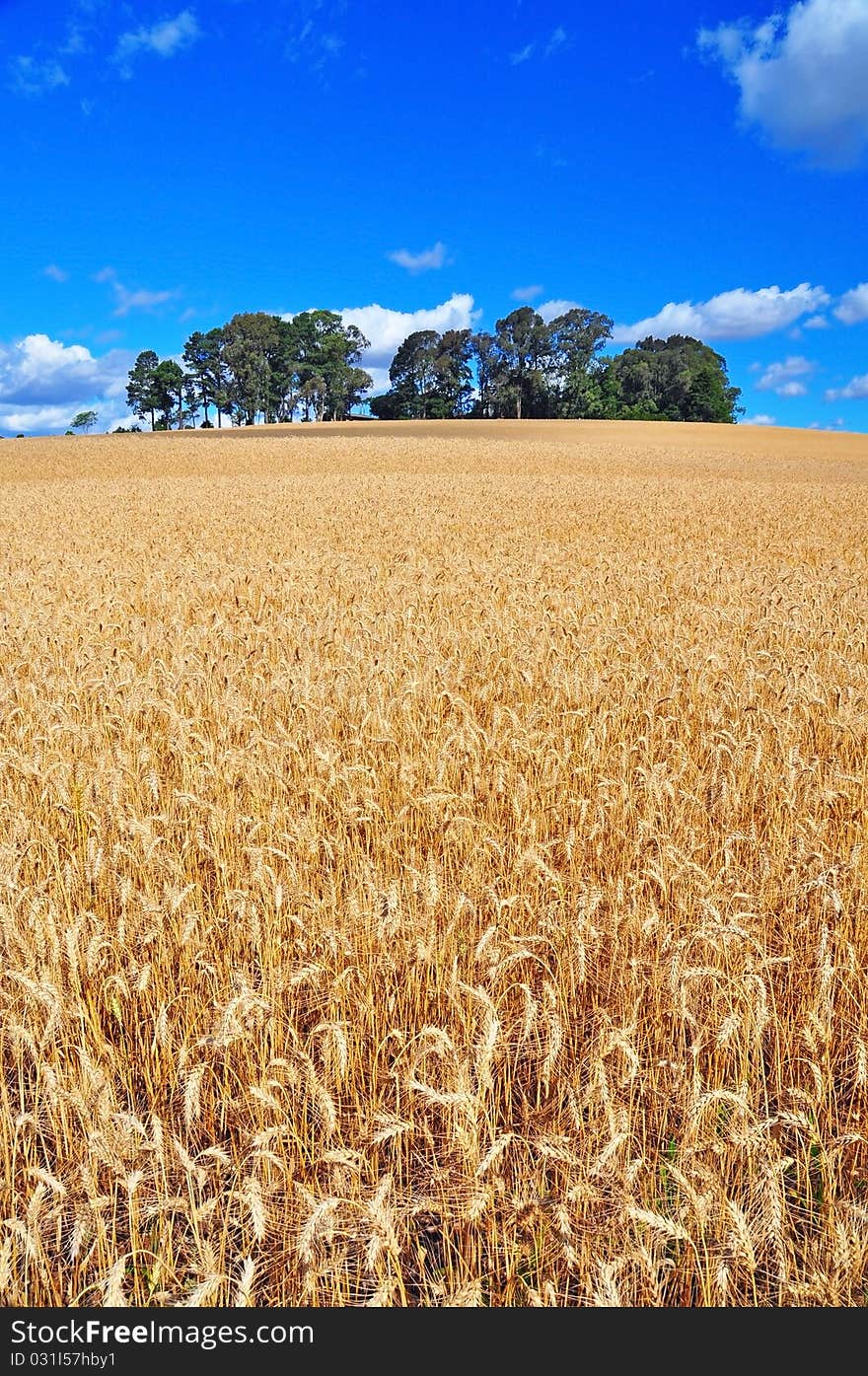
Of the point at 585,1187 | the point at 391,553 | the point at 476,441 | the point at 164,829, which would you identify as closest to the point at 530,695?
the point at 164,829

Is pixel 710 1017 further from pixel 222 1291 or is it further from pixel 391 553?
pixel 391 553

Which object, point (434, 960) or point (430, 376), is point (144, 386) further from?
point (434, 960)

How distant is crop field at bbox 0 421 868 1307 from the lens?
1705 millimetres

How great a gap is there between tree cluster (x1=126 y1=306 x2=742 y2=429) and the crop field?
94.8 meters

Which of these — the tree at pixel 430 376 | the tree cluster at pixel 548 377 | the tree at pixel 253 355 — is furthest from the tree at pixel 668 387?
the tree at pixel 253 355

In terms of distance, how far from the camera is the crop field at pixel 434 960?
67.1 inches

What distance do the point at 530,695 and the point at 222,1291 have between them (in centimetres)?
366

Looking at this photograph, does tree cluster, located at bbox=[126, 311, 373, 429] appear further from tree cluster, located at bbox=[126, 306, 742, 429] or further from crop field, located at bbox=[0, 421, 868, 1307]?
crop field, located at bbox=[0, 421, 868, 1307]

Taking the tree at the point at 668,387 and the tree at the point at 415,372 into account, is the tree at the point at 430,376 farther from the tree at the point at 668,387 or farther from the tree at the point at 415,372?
the tree at the point at 668,387

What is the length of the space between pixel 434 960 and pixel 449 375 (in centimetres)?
10434

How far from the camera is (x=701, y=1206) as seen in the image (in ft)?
5.11

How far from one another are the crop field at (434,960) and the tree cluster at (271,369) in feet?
338

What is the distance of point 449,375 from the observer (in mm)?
99062

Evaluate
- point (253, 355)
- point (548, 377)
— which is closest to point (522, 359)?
point (548, 377)
